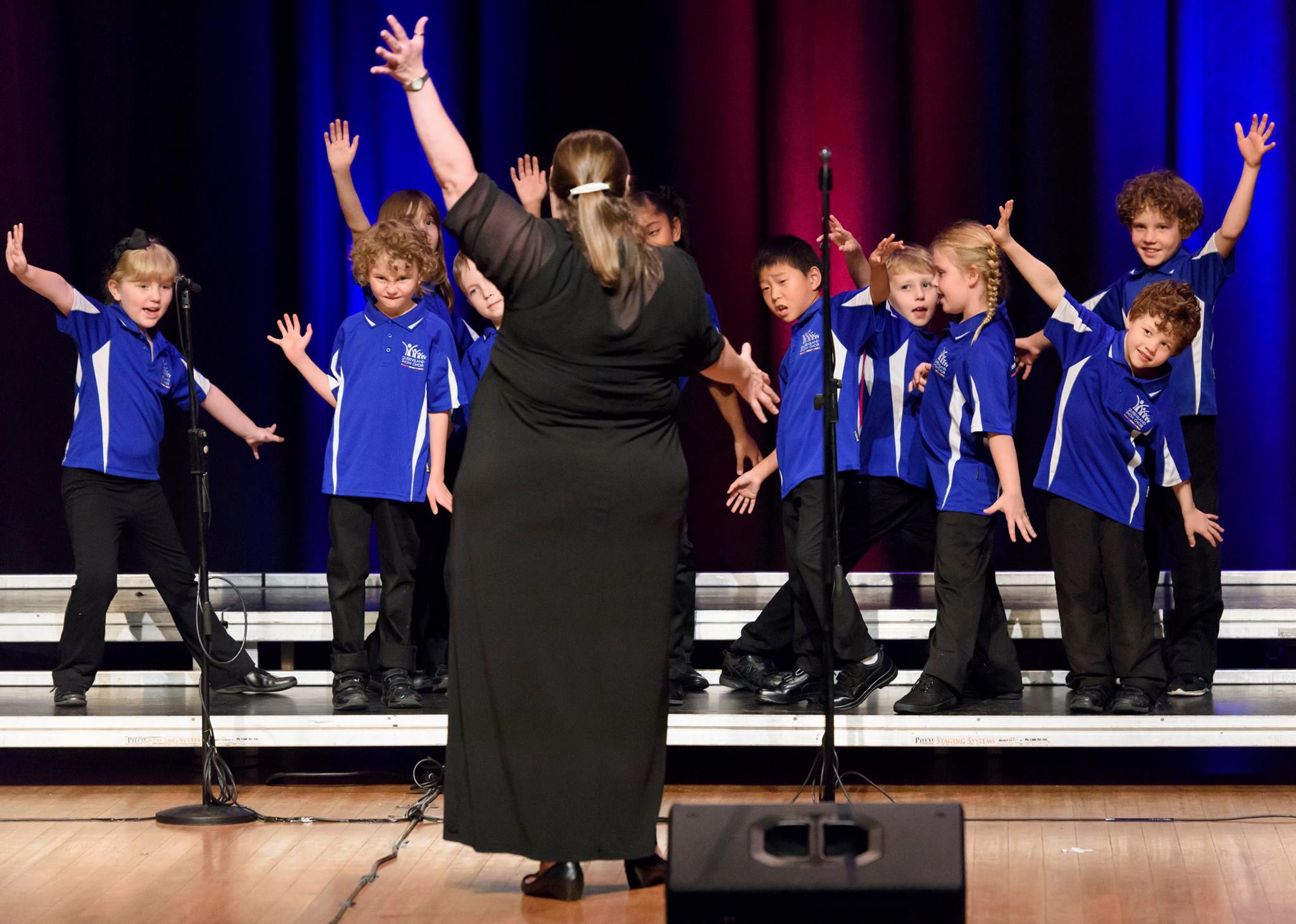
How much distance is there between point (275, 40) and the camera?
612cm

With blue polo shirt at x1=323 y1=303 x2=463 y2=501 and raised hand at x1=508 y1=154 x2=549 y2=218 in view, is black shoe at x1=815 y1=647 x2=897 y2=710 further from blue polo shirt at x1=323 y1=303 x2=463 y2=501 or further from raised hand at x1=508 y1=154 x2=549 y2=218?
raised hand at x1=508 y1=154 x2=549 y2=218

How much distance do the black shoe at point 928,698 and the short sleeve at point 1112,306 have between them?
1197 mm

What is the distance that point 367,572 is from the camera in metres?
4.64

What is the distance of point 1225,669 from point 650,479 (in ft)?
8.54

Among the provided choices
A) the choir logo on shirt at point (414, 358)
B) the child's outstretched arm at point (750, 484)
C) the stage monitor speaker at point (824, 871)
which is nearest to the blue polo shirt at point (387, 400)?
the choir logo on shirt at point (414, 358)

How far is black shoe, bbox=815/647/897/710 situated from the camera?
15.1 feet

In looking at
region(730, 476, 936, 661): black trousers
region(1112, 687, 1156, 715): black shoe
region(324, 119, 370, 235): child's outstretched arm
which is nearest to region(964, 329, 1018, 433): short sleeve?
region(730, 476, 936, 661): black trousers

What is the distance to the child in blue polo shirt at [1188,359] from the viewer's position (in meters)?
4.65

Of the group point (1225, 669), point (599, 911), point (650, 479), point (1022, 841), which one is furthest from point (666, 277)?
point (1225, 669)

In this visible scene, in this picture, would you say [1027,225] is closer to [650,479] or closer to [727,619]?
[727,619]

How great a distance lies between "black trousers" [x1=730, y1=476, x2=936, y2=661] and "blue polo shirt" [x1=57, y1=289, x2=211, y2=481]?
1.91 m

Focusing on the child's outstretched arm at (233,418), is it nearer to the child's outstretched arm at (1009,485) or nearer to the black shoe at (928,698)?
the black shoe at (928,698)

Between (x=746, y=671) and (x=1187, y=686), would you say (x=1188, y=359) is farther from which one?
(x=746, y=671)

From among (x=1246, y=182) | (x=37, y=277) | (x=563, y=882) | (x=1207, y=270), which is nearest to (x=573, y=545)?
(x=563, y=882)
